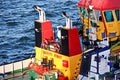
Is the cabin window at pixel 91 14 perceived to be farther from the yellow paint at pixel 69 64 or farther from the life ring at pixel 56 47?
the yellow paint at pixel 69 64

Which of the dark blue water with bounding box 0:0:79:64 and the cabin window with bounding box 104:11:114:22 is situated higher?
the cabin window with bounding box 104:11:114:22

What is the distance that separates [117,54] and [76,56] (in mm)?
2576

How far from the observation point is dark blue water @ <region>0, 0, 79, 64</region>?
44688 mm

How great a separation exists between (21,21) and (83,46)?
31978 mm

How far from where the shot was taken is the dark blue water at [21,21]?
44.7 metres

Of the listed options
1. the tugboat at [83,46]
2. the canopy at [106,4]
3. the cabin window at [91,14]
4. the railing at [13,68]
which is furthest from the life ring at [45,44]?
the railing at [13,68]

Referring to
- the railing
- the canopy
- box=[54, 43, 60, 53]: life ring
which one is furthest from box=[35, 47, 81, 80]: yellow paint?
the railing

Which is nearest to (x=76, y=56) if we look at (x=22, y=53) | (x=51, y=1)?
(x=22, y=53)

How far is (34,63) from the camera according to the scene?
2705cm

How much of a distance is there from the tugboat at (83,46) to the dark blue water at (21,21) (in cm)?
1486

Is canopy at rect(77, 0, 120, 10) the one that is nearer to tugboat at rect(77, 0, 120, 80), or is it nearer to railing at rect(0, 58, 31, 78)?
tugboat at rect(77, 0, 120, 80)

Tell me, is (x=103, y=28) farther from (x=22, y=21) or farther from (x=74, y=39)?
(x=22, y=21)

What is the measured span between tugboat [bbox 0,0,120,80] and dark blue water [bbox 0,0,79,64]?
48.7 feet

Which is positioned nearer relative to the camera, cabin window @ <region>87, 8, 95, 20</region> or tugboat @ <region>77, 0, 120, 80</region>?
tugboat @ <region>77, 0, 120, 80</region>
